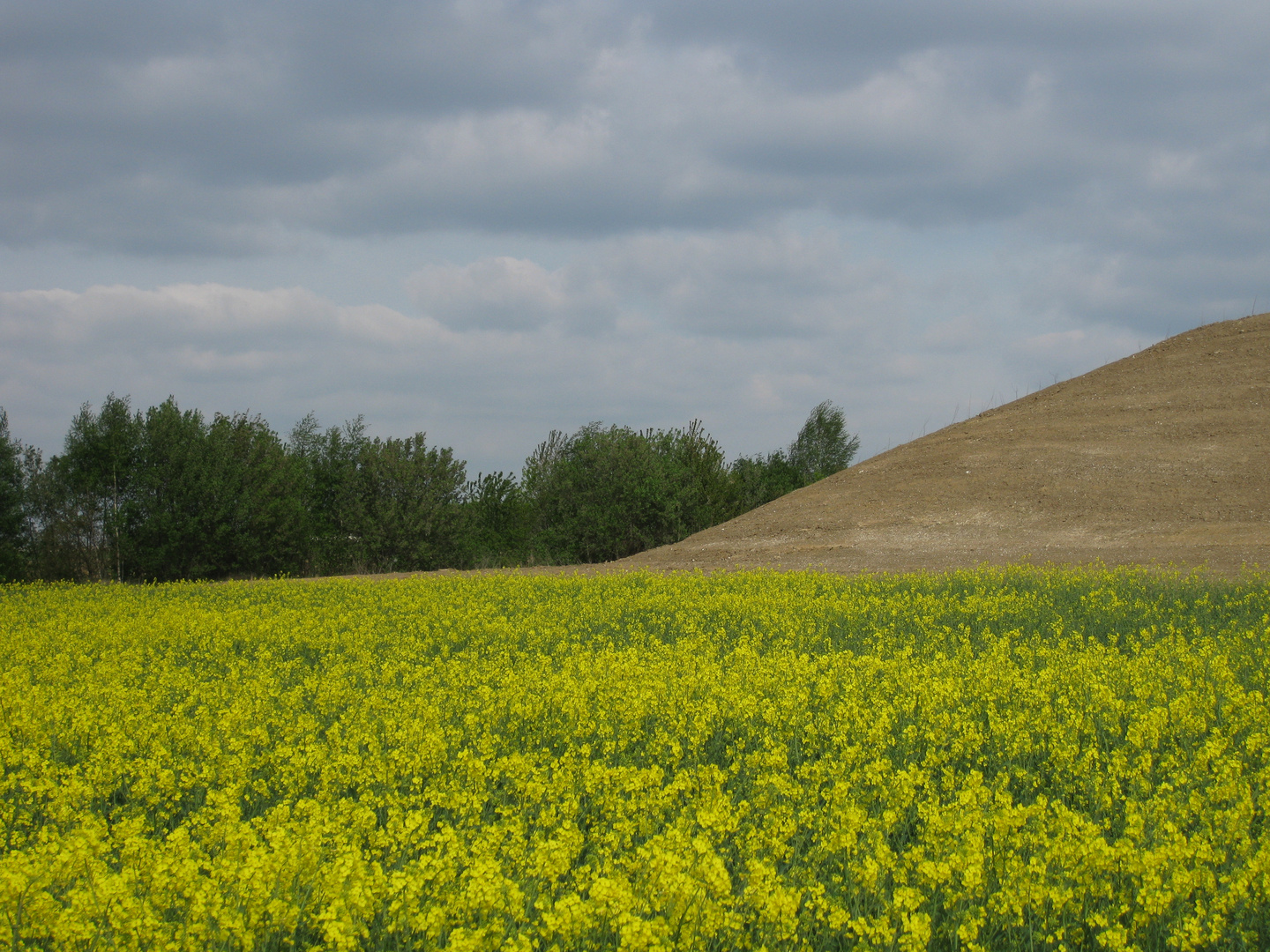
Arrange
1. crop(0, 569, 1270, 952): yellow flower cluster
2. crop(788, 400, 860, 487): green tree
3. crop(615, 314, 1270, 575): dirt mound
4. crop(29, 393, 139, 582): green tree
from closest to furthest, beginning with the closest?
crop(0, 569, 1270, 952): yellow flower cluster, crop(615, 314, 1270, 575): dirt mound, crop(29, 393, 139, 582): green tree, crop(788, 400, 860, 487): green tree

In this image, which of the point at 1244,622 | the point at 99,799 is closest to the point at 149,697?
the point at 99,799

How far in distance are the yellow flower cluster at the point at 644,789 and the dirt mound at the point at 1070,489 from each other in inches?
545

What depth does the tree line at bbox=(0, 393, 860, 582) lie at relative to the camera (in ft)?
106

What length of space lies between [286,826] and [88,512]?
Result: 32.8m

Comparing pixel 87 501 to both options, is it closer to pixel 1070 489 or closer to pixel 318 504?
pixel 318 504

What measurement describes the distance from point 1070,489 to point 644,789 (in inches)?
1113

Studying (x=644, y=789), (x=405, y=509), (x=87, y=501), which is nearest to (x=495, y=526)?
(x=405, y=509)

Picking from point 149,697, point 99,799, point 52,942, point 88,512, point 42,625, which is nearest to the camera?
point 52,942

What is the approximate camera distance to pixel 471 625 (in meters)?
11.7

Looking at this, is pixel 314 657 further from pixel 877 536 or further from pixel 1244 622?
pixel 877 536

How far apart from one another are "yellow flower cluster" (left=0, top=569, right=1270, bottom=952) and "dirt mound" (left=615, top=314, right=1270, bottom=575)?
545 inches

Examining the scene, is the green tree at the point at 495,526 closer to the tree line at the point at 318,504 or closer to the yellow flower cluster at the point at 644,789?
the tree line at the point at 318,504

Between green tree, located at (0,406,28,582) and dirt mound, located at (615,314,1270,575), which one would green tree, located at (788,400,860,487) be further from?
green tree, located at (0,406,28,582)

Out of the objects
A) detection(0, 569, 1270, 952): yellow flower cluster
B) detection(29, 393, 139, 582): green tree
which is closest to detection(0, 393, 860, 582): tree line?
detection(29, 393, 139, 582): green tree
